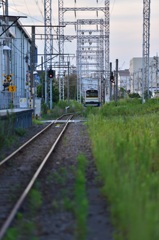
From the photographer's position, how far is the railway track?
9312 millimetres

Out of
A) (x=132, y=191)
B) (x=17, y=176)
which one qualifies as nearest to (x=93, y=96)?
(x=17, y=176)

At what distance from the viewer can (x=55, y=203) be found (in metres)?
9.70

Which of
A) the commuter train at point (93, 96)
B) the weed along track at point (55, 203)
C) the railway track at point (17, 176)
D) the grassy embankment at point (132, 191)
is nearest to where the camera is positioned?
the grassy embankment at point (132, 191)

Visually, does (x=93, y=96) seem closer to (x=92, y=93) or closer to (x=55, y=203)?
(x=92, y=93)

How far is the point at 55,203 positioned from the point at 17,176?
14.0ft

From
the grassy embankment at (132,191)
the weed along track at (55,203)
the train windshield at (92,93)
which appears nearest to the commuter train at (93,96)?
the train windshield at (92,93)

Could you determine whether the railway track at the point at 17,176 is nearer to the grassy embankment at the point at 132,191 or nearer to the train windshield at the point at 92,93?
the grassy embankment at the point at 132,191

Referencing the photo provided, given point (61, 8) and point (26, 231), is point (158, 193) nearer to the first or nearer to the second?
point (26, 231)

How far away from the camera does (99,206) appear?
374 inches

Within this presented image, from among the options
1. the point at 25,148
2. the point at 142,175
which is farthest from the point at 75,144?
the point at 142,175

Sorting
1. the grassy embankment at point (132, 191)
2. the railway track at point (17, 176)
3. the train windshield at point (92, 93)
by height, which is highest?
the train windshield at point (92, 93)

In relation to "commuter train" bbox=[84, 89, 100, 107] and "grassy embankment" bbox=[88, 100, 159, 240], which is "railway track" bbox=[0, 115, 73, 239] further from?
"commuter train" bbox=[84, 89, 100, 107]

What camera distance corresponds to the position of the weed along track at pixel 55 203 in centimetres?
764

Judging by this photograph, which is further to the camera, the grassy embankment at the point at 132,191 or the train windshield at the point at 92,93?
the train windshield at the point at 92,93
